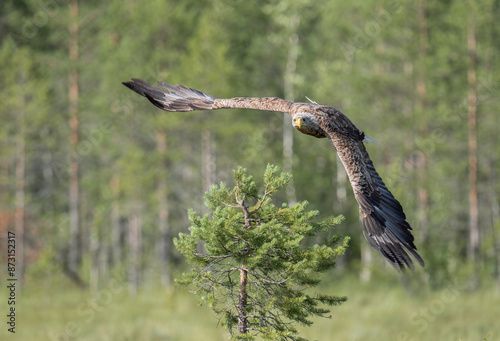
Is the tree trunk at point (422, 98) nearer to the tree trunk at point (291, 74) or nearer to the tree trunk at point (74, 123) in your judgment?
the tree trunk at point (291, 74)

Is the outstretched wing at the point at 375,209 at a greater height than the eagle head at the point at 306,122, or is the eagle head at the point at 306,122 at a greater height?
the eagle head at the point at 306,122

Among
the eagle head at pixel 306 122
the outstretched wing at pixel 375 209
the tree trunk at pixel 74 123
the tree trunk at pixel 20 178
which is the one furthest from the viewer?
the tree trunk at pixel 74 123

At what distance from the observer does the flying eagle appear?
6527 mm

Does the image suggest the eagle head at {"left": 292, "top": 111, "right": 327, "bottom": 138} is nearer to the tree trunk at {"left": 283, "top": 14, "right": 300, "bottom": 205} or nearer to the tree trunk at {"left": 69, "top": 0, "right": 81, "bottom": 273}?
the tree trunk at {"left": 283, "top": 14, "right": 300, "bottom": 205}

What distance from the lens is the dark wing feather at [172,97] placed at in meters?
8.46

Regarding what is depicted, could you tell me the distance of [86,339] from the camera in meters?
13.2

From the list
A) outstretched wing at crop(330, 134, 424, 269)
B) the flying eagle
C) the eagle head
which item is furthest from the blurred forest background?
outstretched wing at crop(330, 134, 424, 269)

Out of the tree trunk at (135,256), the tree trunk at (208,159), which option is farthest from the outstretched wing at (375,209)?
the tree trunk at (135,256)

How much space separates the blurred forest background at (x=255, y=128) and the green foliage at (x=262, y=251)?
999cm

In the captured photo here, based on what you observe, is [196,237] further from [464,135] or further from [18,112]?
[18,112]

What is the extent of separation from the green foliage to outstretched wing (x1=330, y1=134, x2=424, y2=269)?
0.81m

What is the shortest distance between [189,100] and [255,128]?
1212cm

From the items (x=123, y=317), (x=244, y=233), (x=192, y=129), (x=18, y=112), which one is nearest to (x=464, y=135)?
(x=192, y=129)

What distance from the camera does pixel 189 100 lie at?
8.91 metres
